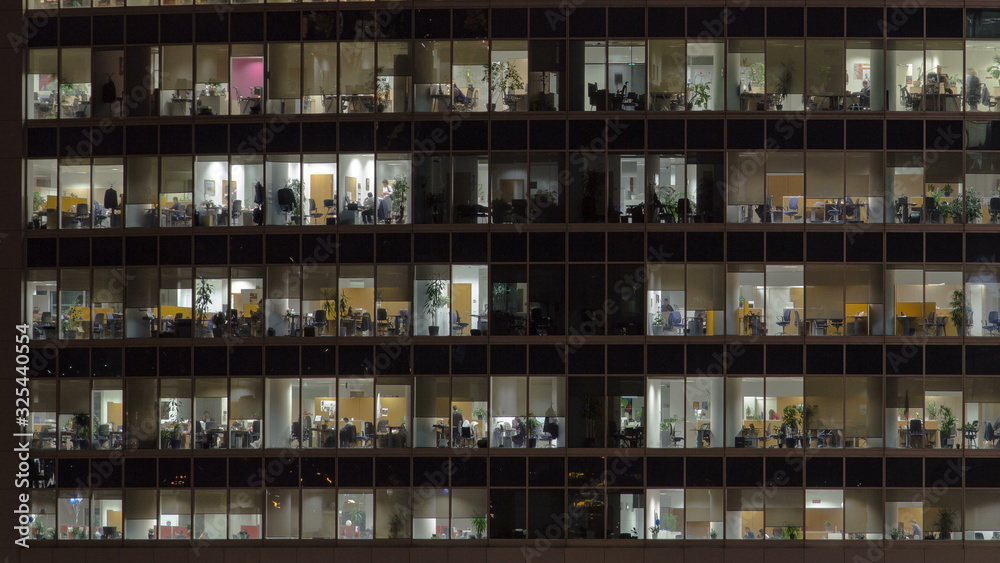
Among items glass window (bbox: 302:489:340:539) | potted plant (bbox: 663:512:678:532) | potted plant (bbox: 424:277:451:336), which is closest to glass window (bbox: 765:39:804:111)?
potted plant (bbox: 424:277:451:336)

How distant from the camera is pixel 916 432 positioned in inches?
1136

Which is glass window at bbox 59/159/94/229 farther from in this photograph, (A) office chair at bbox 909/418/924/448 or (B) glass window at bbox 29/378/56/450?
(A) office chair at bbox 909/418/924/448

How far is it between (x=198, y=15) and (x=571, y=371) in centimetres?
1665

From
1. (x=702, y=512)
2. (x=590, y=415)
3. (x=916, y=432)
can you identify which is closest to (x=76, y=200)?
(x=590, y=415)

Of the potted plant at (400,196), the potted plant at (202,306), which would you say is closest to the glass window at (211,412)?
the potted plant at (202,306)

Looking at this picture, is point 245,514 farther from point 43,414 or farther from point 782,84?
point 782,84

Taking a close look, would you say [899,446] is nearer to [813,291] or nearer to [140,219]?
[813,291]

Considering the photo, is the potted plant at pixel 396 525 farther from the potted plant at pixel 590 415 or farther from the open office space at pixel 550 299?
the potted plant at pixel 590 415

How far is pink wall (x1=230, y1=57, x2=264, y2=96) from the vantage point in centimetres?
2984

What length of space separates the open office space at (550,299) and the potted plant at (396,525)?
9 centimetres

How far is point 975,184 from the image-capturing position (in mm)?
29250

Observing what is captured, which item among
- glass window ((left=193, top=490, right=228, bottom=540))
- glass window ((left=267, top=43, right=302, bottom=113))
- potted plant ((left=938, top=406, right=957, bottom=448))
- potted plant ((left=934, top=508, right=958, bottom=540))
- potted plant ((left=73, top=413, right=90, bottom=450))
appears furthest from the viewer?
glass window ((left=267, top=43, right=302, bottom=113))

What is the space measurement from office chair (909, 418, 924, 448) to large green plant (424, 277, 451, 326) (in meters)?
15.0

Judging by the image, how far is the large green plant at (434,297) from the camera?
95.9 ft
